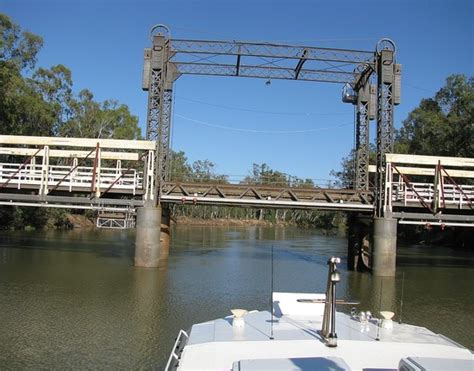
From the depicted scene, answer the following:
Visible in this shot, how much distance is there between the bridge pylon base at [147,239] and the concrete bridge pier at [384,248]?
455 inches

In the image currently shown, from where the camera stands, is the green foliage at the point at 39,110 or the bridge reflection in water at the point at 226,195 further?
the green foliage at the point at 39,110

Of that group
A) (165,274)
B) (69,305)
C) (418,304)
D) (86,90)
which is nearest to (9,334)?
(69,305)

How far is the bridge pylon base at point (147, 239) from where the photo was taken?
26.1m

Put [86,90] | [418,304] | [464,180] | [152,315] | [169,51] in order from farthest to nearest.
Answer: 1. [86,90]
2. [464,180]
3. [169,51]
4. [418,304]
5. [152,315]

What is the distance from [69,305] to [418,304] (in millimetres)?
13070

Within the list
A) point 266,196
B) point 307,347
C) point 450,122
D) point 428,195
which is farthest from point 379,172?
point 450,122

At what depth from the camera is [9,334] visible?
43.8 feet

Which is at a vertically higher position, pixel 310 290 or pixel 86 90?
pixel 86 90

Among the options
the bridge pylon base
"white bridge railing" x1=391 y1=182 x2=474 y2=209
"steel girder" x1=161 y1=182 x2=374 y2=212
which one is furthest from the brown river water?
"white bridge railing" x1=391 y1=182 x2=474 y2=209

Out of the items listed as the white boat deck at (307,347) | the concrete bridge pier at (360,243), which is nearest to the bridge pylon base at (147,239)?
the concrete bridge pier at (360,243)

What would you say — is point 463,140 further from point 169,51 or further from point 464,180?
point 169,51

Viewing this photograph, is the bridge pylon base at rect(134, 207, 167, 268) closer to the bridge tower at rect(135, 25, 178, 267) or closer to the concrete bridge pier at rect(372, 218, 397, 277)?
the bridge tower at rect(135, 25, 178, 267)

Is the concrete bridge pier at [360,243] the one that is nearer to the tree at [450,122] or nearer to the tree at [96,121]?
the tree at [450,122]

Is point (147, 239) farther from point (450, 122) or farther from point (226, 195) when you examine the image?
point (450, 122)
